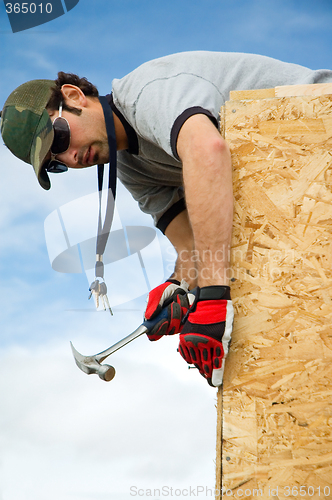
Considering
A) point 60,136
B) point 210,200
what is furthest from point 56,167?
point 210,200

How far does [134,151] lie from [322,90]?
3.82 feet

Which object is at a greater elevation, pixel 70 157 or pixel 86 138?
pixel 86 138

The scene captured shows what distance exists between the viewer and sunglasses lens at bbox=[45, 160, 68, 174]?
2.47 m

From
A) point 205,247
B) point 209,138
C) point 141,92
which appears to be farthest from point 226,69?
point 205,247

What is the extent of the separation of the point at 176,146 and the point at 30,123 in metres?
1.08

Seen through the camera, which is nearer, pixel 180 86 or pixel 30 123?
pixel 180 86

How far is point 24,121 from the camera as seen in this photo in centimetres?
238

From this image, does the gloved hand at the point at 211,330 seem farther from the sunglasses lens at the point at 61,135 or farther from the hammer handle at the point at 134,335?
the sunglasses lens at the point at 61,135

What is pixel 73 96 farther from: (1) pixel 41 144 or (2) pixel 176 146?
(2) pixel 176 146

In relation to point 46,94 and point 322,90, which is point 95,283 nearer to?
point 46,94

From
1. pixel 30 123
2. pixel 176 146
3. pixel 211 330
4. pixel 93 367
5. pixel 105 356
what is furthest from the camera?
pixel 30 123

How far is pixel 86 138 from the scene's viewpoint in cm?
235

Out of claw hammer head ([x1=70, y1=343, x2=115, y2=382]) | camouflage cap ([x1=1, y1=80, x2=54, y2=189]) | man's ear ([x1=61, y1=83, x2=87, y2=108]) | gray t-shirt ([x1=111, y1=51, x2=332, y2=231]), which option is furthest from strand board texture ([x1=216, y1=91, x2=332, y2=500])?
camouflage cap ([x1=1, y1=80, x2=54, y2=189])

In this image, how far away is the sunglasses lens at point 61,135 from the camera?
2.27 m
